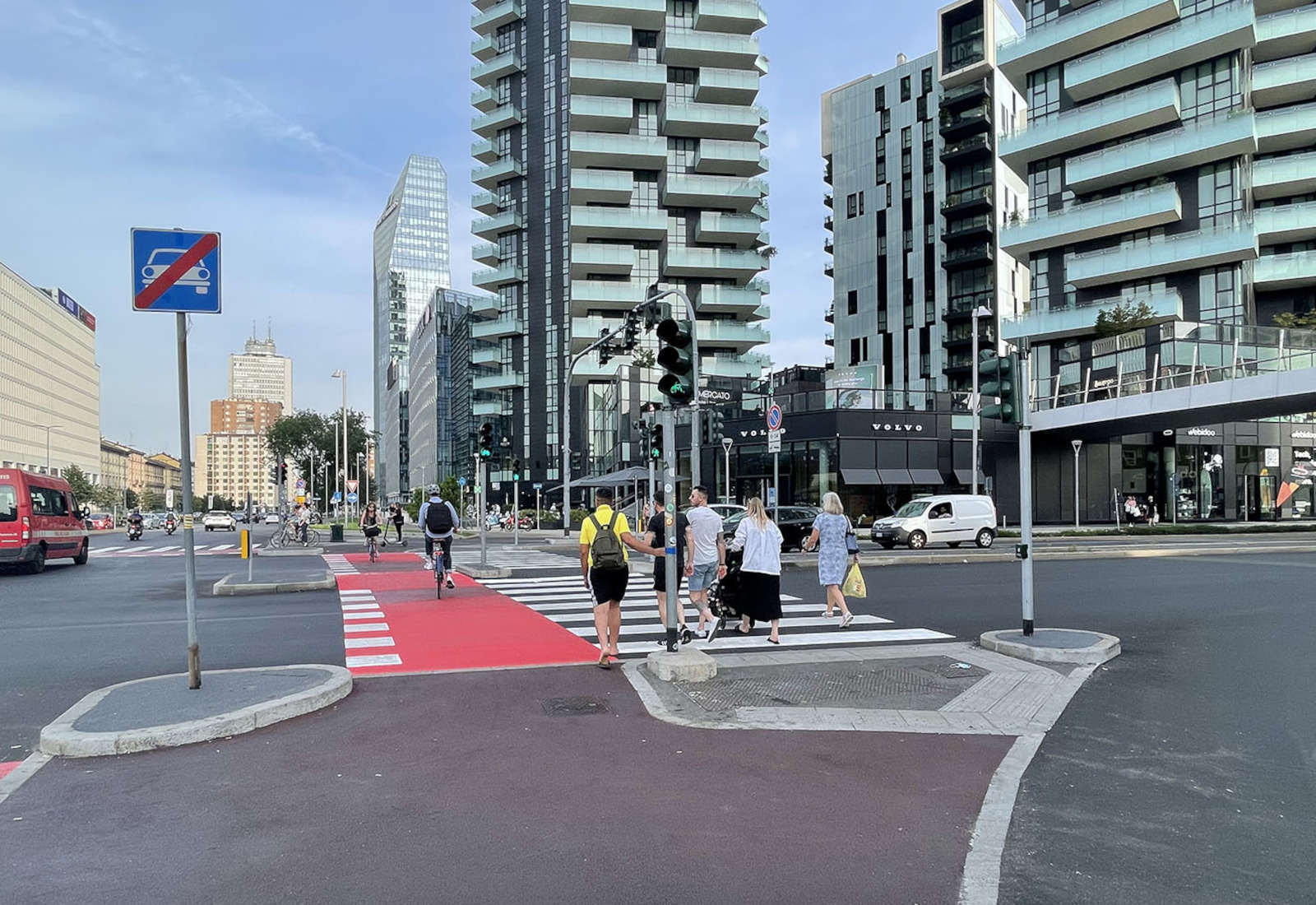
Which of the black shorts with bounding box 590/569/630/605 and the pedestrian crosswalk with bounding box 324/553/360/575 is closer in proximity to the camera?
the black shorts with bounding box 590/569/630/605

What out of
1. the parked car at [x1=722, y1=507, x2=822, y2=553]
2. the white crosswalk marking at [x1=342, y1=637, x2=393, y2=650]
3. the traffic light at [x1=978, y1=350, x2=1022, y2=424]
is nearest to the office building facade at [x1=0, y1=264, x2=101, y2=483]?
the parked car at [x1=722, y1=507, x2=822, y2=553]

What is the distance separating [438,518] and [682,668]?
27.1ft

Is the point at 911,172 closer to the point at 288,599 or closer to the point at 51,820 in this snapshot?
the point at 288,599

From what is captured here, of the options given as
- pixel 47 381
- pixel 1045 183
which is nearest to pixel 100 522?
pixel 1045 183

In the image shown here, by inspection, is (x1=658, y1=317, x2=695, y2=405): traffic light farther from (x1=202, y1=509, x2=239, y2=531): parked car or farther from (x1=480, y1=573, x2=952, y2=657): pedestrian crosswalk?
(x1=202, y1=509, x2=239, y2=531): parked car

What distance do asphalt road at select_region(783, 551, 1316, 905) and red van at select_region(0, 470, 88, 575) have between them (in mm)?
19149

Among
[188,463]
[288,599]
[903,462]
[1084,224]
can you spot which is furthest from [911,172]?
[188,463]

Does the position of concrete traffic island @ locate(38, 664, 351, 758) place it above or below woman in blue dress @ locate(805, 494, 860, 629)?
below

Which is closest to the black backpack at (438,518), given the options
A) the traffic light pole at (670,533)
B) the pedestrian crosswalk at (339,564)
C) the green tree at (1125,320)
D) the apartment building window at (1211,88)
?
the pedestrian crosswalk at (339,564)

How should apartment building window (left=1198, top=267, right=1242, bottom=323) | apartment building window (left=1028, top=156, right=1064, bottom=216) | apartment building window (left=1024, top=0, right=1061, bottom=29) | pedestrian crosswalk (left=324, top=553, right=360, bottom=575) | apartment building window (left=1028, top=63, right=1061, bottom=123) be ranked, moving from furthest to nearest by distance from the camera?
apartment building window (left=1024, top=0, right=1061, bottom=29) → apartment building window (left=1028, top=156, right=1064, bottom=216) → apartment building window (left=1028, top=63, right=1061, bottom=123) → apartment building window (left=1198, top=267, right=1242, bottom=323) → pedestrian crosswalk (left=324, top=553, right=360, bottom=575)

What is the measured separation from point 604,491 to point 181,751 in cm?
439

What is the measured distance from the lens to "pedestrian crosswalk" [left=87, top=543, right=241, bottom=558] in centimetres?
3058

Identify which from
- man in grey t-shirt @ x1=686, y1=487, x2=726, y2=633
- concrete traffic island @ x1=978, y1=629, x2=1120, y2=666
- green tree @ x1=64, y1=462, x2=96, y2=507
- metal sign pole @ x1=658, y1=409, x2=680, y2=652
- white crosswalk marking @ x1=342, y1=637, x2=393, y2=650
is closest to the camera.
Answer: metal sign pole @ x1=658, y1=409, x2=680, y2=652

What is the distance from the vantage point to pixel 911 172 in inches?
2736
